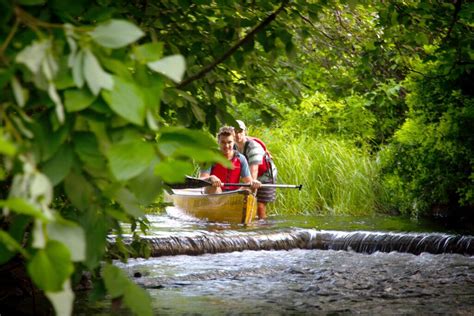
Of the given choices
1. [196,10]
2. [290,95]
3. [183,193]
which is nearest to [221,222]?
[183,193]

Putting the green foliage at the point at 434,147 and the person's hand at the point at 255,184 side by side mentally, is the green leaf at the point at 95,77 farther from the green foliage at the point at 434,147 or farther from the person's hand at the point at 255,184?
the person's hand at the point at 255,184

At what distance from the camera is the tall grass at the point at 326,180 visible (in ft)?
44.1

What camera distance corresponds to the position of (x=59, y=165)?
1235 millimetres

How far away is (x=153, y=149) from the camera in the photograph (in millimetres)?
1167

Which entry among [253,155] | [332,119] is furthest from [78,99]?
[332,119]

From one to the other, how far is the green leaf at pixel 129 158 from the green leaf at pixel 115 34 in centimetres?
14

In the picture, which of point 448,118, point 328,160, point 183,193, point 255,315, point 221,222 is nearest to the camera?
point 255,315

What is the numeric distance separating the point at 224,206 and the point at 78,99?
1020 centimetres

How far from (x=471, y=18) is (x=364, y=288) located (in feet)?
10.5

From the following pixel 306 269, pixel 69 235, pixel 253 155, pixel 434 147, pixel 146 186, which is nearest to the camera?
pixel 69 235

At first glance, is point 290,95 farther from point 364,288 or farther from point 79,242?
point 79,242

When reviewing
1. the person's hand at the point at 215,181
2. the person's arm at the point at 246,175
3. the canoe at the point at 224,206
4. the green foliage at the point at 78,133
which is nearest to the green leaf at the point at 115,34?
the green foliage at the point at 78,133

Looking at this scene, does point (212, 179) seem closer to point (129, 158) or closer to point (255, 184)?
point (255, 184)

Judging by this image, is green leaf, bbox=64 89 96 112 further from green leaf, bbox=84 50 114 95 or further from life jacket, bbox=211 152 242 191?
life jacket, bbox=211 152 242 191
